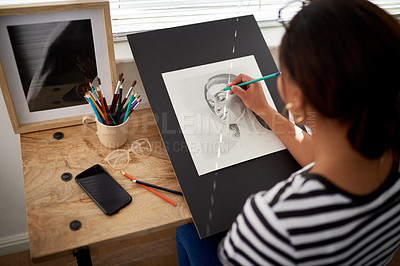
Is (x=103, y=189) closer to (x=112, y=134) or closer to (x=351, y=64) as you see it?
(x=112, y=134)

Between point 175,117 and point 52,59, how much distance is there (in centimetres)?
38

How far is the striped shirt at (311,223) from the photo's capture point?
0.58 meters

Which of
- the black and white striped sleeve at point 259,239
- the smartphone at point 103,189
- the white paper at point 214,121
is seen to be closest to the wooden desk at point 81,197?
the smartphone at point 103,189

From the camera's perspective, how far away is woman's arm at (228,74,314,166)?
93cm

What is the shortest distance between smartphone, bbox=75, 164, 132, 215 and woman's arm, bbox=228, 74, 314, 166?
40 centimetres

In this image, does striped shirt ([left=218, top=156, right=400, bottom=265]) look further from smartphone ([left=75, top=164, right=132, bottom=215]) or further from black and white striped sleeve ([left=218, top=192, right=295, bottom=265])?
smartphone ([left=75, top=164, right=132, bottom=215])

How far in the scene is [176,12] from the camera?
124cm

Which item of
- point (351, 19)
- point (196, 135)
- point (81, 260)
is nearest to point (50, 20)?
point (196, 135)

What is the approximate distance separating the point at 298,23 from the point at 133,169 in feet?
1.93

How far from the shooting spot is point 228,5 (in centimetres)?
128

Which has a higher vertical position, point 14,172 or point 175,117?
point 175,117

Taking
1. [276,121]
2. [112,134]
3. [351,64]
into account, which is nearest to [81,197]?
[112,134]

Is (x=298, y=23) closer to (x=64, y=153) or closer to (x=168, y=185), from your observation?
(x=168, y=185)

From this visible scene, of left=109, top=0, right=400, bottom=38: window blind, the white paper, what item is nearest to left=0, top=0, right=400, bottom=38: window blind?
left=109, top=0, right=400, bottom=38: window blind
